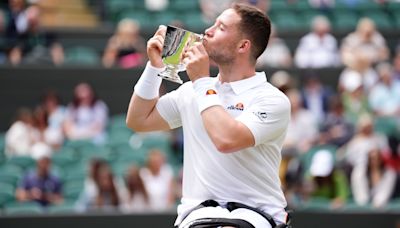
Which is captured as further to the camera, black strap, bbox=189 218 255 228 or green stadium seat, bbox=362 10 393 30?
green stadium seat, bbox=362 10 393 30

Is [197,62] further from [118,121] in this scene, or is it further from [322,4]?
[322,4]

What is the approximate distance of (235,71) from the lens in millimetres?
5629

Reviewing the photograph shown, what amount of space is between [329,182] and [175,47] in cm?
668

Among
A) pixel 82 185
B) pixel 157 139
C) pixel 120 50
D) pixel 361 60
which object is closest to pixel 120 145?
pixel 157 139

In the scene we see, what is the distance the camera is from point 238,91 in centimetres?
557

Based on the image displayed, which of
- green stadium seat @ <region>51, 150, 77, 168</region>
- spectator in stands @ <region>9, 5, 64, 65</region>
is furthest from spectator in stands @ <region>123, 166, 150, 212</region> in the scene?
spectator in stands @ <region>9, 5, 64, 65</region>

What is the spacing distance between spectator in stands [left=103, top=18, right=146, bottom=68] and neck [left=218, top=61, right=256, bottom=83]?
927 cm

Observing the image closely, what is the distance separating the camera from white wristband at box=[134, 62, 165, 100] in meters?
5.78

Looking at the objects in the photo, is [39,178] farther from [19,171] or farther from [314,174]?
[314,174]

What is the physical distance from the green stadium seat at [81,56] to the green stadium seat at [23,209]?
3847 millimetres

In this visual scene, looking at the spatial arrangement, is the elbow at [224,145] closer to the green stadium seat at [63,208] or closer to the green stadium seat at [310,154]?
the green stadium seat at [63,208]

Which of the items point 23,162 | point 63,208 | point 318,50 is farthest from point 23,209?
point 318,50

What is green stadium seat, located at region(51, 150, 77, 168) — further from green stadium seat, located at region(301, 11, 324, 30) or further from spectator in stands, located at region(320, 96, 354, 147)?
green stadium seat, located at region(301, 11, 324, 30)

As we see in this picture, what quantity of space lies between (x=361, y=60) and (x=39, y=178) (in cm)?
533
